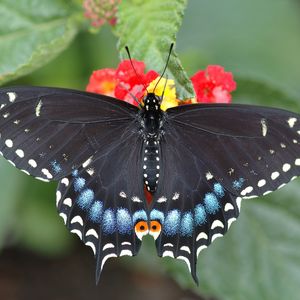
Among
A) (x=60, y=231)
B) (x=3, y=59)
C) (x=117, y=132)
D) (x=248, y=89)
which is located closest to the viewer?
(x=117, y=132)

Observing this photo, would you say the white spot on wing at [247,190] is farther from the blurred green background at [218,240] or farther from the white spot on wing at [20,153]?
the white spot on wing at [20,153]

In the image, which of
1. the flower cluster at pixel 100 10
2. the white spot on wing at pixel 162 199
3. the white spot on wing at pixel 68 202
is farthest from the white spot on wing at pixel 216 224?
the flower cluster at pixel 100 10

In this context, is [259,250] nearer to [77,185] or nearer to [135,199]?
[135,199]

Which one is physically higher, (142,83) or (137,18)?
(137,18)

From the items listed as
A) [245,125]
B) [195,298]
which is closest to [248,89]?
[245,125]

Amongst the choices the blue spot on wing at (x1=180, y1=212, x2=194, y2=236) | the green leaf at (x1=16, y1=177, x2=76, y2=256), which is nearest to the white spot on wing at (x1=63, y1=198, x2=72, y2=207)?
the blue spot on wing at (x1=180, y1=212, x2=194, y2=236)

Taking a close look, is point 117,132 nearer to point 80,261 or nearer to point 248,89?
point 248,89
